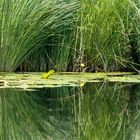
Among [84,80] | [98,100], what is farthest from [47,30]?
[98,100]

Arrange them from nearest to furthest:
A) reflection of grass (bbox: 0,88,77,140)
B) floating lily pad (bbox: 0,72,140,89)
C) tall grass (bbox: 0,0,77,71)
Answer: reflection of grass (bbox: 0,88,77,140)
floating lily pad (bbox: 0,72,140,89)
tall grass (bbox: 0,0,77,71)

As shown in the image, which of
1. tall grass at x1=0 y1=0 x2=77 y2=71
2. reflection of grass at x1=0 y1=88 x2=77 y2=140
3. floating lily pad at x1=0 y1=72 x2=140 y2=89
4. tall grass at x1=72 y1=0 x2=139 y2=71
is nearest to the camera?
reflection of grass at x1=0 y1=88 x2=77 y2=140

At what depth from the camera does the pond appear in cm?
354

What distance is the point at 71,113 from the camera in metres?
4.31

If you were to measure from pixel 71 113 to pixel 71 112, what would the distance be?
47mm

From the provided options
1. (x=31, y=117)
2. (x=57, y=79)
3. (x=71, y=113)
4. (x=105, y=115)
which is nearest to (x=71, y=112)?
(x=71, y=113)

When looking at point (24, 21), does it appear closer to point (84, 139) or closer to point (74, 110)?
point (74, 110)

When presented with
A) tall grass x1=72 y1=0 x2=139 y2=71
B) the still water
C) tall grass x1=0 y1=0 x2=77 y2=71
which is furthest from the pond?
tall grass x1=72 y1=0 x2=139 y2=71

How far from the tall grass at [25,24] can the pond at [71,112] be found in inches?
42.0

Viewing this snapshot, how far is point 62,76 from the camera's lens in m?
6.46

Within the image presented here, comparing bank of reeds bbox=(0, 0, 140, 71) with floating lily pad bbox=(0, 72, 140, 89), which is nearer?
floating lily pad bbox=(0, 72, 140, 89)

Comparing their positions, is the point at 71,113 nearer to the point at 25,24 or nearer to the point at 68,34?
the point at 25,24

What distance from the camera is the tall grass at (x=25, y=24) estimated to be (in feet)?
22.7

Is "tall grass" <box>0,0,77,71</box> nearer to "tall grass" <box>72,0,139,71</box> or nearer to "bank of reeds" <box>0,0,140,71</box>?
"bank of reeds" <box>0,0,140,71</box>
